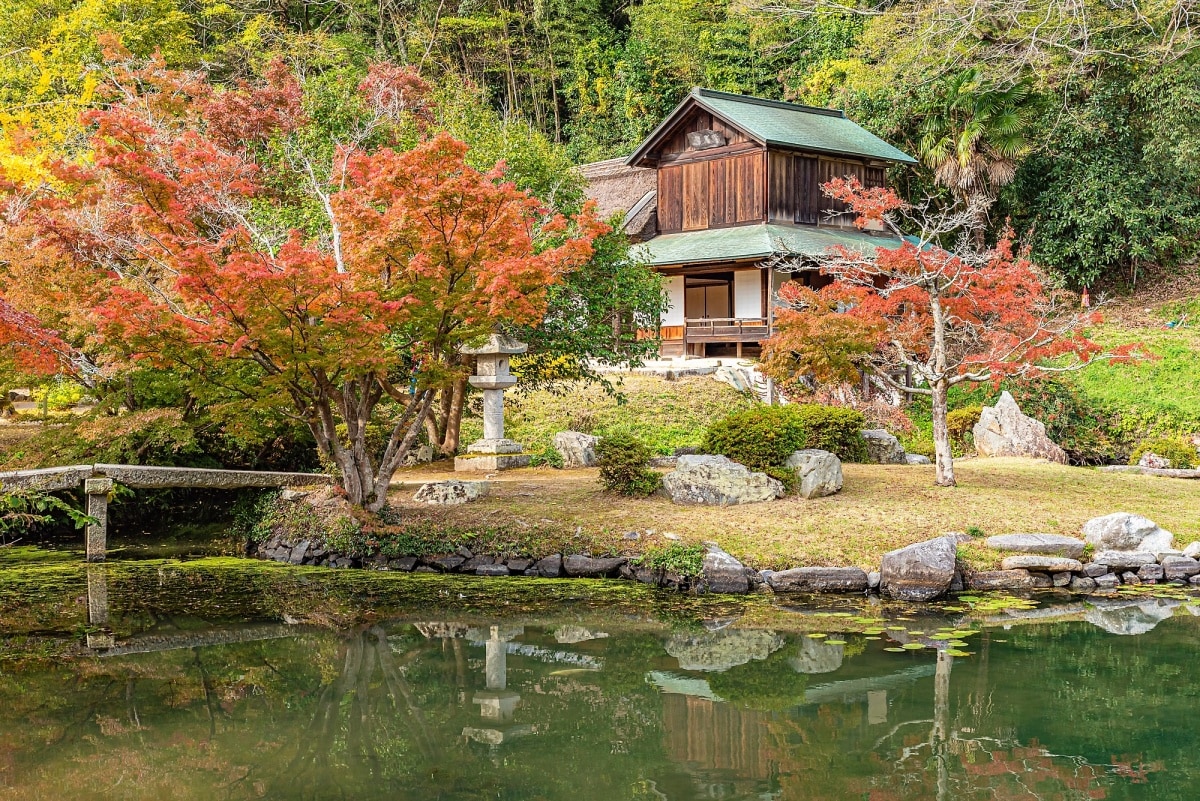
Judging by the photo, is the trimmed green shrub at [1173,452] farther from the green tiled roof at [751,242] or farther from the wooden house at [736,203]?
the wooden house at [736,203]

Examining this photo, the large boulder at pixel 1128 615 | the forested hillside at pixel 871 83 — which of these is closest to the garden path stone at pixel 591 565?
the large boulder at pixel 1128 615


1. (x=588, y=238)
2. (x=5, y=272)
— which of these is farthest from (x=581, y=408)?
(x=5, y=272)

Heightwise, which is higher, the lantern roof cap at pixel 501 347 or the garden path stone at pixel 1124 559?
the lantern roof cap at pixel 501 347

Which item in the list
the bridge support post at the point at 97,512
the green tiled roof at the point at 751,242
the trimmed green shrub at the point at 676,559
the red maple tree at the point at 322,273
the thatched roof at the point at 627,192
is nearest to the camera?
the red maple tree at the point at 322,273

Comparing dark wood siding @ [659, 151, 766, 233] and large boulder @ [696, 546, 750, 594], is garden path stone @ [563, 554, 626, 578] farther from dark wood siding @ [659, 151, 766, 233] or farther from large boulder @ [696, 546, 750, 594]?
dark wood siding @ [659, 151, 766, 233]

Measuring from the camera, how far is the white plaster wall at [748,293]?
24.3m

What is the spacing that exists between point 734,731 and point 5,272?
1156cm

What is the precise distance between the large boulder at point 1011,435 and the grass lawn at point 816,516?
3.32 meters

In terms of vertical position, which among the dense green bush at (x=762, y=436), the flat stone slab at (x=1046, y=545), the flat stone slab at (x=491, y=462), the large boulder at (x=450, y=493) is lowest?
the flat stone slab at (x=1046, y=545)

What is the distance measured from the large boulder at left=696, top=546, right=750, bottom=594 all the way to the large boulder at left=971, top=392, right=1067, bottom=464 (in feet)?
28.3

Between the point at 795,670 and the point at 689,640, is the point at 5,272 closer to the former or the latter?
the point at 689,640

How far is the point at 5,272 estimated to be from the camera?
44.0 ft

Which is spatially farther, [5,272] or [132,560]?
[5,272]

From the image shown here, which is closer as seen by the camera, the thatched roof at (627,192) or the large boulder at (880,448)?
the large boulder at (880,448)
